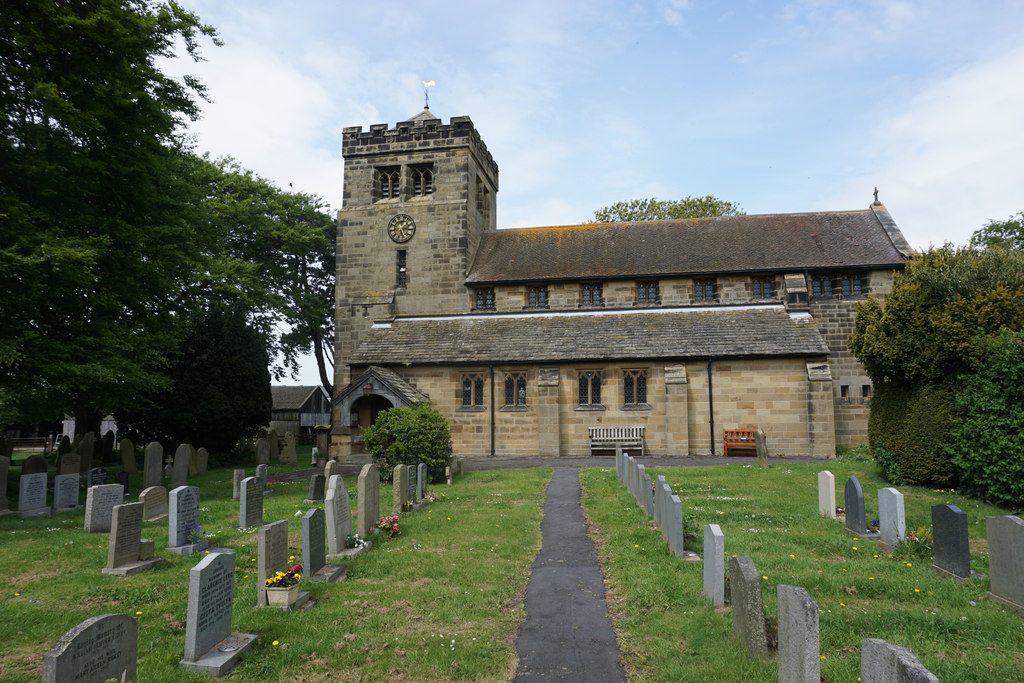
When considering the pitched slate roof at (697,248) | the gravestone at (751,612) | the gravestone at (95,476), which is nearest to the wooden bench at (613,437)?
the pitched slate roof at (697,248)

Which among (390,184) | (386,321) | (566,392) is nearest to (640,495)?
(566,392)

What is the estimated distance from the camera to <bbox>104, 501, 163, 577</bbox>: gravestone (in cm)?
932

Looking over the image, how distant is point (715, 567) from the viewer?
738 cm

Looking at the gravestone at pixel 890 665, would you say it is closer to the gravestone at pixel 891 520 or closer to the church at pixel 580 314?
the gravestone at pixel 891 520

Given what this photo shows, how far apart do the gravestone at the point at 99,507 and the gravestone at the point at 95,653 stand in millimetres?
8605

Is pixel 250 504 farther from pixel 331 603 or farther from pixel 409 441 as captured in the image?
pixel 331 603

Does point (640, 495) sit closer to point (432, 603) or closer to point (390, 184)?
point (432, 603)

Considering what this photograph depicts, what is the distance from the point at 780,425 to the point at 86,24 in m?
25.0

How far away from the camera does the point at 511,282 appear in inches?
1217

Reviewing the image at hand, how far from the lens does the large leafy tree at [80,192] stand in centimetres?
1423

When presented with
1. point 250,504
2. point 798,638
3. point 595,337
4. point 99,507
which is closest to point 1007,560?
point 798,638

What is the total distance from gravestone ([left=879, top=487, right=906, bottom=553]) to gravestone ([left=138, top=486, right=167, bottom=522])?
14242 mm

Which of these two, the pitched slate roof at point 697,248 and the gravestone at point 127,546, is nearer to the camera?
the gravestone at point 127,546

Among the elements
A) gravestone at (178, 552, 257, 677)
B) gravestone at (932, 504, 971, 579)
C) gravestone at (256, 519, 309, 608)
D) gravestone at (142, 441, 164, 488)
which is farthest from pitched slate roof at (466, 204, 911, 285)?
gravestone at (178, 552, 257, 677)
